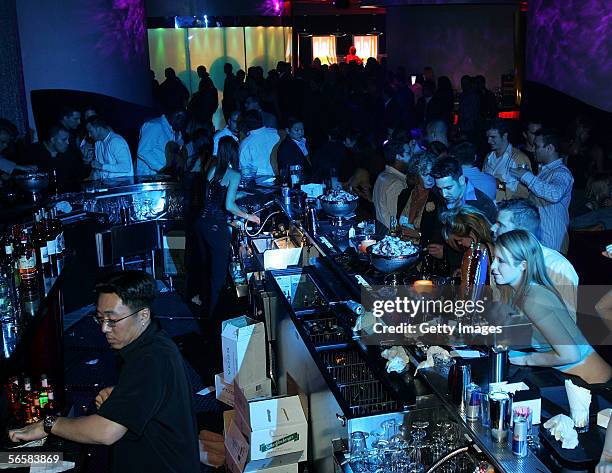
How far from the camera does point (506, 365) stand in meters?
2.36

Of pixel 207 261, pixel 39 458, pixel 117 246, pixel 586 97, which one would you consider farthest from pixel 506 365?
pixel 586 97

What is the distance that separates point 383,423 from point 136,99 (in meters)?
8.07

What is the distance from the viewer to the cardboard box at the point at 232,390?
4023 mm

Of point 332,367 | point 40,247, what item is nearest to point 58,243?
point 40,247

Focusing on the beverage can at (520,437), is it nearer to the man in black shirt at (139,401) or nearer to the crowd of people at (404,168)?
the man in black shirt at (139,401)

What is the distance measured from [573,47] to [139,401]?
7.15m

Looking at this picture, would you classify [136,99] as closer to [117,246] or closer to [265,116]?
[265,116]

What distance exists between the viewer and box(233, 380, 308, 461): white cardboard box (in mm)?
3289

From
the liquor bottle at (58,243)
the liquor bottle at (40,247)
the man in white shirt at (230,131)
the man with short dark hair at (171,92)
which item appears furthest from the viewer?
the man with short dark hair at (171,92)

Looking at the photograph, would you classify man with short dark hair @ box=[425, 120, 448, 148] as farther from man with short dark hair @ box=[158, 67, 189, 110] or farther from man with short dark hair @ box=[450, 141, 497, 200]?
man with short dark hair @ box=[158, 67, 189, 110]

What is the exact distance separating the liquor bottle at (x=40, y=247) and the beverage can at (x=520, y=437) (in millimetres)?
2568

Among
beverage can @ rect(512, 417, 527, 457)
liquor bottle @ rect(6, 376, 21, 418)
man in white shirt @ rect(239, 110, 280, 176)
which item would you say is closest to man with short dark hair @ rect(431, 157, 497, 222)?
beverage can @ rect(512, 417, 527, 457)

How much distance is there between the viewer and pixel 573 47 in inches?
315

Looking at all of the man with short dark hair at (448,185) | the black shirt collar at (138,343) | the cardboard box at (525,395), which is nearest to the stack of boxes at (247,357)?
the man with short dark hair at (448,185)
